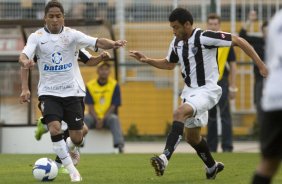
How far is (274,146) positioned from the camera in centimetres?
583

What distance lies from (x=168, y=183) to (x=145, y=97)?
10.5m

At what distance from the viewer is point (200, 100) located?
377 inches

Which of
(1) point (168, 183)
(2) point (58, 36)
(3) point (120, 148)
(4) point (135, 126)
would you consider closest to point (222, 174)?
(1) point (168, 183)

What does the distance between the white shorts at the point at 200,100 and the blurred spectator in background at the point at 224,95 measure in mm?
5146

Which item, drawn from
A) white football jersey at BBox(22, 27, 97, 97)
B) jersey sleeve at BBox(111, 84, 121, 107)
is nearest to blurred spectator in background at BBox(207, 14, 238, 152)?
jersey sleeve at BBox(111, 84, 121, 107)

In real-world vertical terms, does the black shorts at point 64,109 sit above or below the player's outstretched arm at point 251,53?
below

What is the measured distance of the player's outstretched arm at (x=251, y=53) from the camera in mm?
9234

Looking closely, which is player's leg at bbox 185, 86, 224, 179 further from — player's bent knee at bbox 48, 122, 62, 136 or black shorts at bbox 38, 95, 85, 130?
player's bent knee at bbox 48, 122, 62, 136

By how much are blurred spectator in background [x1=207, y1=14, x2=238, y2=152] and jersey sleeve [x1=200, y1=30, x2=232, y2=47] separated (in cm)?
507

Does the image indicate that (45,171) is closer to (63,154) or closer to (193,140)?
(63,154)

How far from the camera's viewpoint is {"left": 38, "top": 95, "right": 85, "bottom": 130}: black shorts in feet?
31.7

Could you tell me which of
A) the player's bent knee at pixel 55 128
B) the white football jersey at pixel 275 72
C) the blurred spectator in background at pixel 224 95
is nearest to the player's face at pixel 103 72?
the blurred spectator in background at pixel 224 95

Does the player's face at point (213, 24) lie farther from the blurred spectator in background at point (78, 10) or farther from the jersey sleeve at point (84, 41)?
the jersey sleeve at point (84, 41)

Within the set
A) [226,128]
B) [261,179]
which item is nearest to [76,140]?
[261,179]
